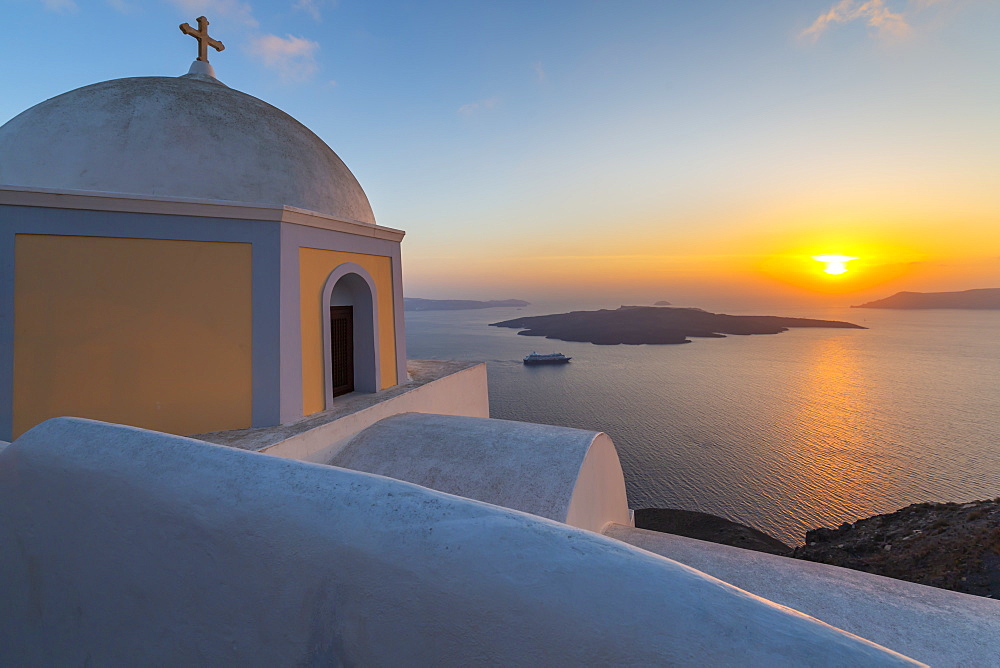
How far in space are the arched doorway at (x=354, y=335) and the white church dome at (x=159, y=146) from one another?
1.25 m

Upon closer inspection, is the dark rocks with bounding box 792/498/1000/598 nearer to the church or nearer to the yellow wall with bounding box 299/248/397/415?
the church

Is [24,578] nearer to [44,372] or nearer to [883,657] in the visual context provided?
[883,657]

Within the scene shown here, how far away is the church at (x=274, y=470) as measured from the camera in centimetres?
112

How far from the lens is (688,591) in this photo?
109cm

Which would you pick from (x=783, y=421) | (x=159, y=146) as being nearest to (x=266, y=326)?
(x=159, y=146)

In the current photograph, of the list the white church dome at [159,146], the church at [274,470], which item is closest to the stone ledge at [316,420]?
the church at [274,470]

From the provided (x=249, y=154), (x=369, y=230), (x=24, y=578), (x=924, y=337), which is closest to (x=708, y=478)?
(x=369, y=230)

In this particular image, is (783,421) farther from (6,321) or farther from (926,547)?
(6,321)

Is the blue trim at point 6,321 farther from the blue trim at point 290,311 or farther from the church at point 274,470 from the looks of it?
the blue trim at point 290,311

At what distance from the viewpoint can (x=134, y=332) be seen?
460cm

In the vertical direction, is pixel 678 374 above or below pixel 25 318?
below

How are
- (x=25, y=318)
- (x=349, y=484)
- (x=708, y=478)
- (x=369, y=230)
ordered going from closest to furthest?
(x=349, y=484), (x=25, y=318), (x=369, y=230), (x=708, y=478)

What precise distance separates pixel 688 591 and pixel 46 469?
2.25 metres

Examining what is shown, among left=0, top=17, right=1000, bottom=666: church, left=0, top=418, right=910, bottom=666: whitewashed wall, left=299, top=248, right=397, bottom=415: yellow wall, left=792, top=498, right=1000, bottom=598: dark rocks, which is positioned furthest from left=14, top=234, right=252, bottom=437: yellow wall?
left=792, top=498, right=1000, bottom=598: dark rocks
